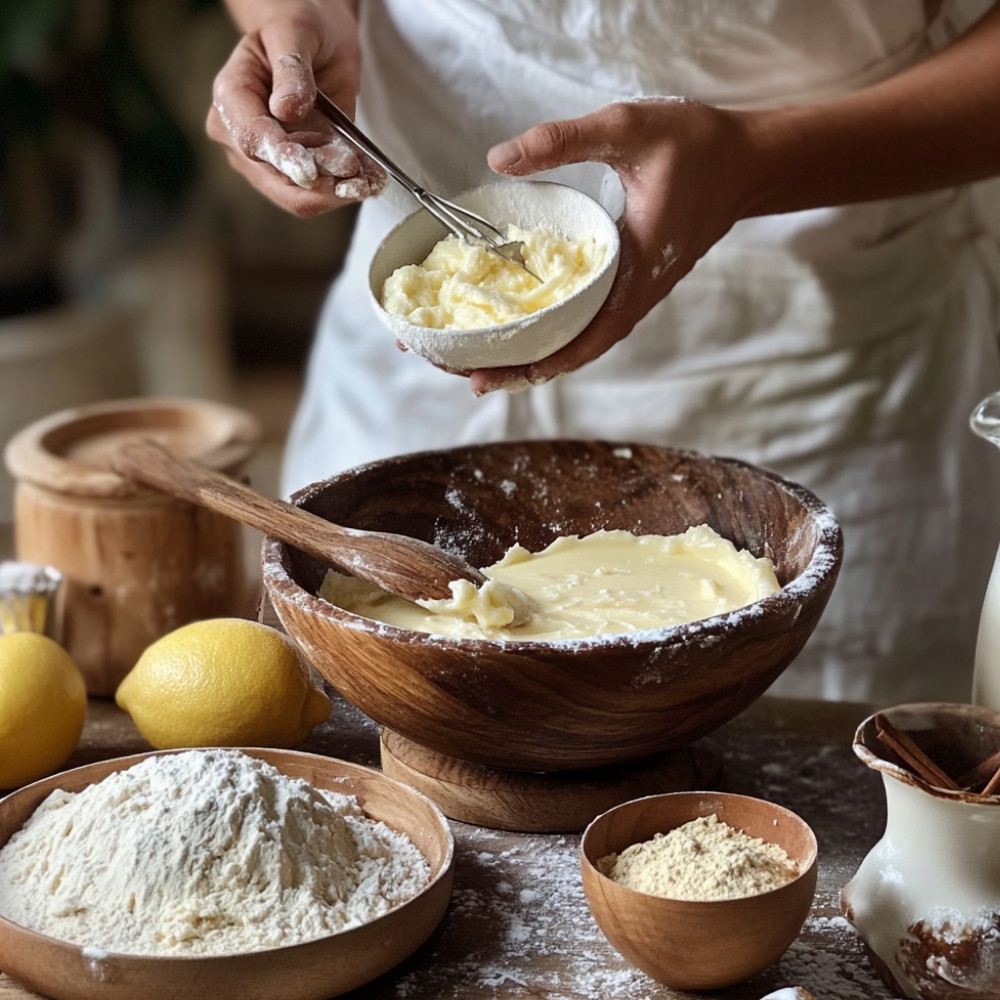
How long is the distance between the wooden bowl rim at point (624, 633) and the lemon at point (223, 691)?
0.07m

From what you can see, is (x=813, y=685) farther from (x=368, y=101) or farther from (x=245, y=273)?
(x=245, y=273)

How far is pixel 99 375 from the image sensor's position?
338 centimetres

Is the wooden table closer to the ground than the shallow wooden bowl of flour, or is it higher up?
closer to the ground

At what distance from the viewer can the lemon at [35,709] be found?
934 millimetres

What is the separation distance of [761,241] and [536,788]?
649 mm

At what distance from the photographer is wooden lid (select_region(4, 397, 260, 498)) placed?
46.1 inches

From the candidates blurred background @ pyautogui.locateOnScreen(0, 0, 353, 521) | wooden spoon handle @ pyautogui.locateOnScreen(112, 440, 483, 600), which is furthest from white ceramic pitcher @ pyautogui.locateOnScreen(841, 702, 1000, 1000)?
blurred background @ pyautogui.locateOnScreen(0, 0, 353, 521)

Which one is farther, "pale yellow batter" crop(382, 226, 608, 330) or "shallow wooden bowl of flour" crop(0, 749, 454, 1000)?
"pale yellow batter" crop(382, 226, 608, 330)

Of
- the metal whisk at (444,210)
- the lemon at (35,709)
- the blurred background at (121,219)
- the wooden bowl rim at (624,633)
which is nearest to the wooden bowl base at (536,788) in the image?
the wooden bowl rim at (624,633)

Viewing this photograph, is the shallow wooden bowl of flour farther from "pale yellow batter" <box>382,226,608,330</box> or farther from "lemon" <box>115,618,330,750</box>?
"pale yellow batter" <box>382,226,608,330</box>

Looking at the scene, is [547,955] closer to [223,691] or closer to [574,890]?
[574,890]

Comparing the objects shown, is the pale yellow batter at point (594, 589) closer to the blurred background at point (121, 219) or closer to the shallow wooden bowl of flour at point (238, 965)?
the shallow wooden bowl of flour at point (238, 965)

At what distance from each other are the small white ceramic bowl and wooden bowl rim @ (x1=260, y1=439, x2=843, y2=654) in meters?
0.17

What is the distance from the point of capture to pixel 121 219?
347 centimetres
